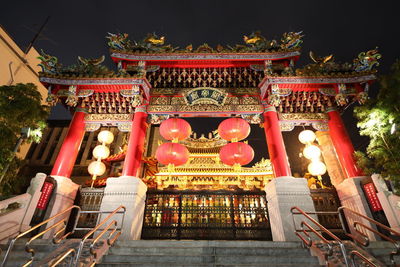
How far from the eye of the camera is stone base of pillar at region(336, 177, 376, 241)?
6641 mm

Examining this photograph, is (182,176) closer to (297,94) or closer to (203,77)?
(203,77)

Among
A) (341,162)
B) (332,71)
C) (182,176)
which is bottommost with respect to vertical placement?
(341,162)

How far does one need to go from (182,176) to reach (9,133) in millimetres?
10464

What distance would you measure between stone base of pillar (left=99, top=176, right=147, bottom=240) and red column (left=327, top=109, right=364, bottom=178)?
23.8ft

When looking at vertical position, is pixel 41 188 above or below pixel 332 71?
below

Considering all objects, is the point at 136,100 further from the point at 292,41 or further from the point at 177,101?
the point at 292,41

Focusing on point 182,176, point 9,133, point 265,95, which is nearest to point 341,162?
point 265,95

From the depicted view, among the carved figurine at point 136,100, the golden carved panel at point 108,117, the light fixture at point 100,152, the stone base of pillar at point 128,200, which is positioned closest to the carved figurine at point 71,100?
the golden carved panel at point 108,117

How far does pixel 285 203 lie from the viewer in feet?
21.9

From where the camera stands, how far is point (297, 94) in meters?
8.80

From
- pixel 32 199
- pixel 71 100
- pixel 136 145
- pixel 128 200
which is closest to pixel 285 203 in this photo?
pixel 128 200

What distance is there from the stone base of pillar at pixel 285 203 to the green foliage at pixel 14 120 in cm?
814

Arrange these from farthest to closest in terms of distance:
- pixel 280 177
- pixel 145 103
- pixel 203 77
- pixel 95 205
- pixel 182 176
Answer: pixel 182 176
pixel 203 77
pixel 145 103
pixel 95 205
pixel 280 177

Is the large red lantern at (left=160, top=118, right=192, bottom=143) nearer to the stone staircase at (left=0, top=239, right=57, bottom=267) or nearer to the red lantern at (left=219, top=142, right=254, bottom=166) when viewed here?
the red lantern at (left=219, top=142, right=254, bottom=166)
